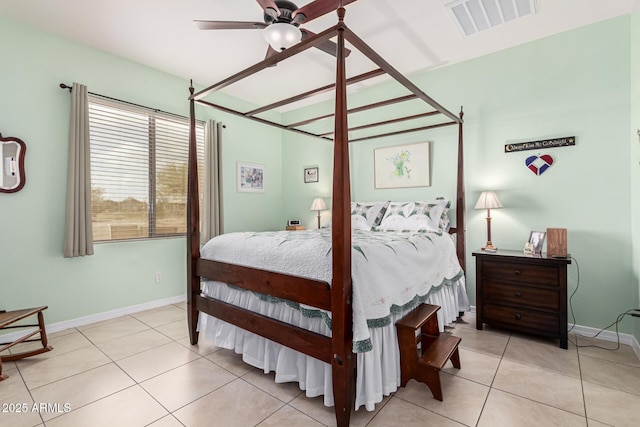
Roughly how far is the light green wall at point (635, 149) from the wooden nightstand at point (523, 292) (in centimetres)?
55

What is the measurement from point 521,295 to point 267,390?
223 cm

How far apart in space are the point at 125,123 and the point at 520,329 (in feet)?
14.6

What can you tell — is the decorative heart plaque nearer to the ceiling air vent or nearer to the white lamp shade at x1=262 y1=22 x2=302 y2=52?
the ceiling air vent

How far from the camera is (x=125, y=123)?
3.32 metres

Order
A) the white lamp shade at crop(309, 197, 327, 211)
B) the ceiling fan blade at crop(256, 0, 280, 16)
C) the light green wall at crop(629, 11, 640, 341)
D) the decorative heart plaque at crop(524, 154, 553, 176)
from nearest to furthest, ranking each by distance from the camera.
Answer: the ceiling fan blade at crop(256, 0, 280, 16) < the light green wall at crop(629, 11, 640, 341) < the decorative heart plaque at crop(524, 154, 553, 176) < the white lamp shade at crop(309, 197, 327, 211)

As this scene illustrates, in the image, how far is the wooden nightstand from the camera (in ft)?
7.90

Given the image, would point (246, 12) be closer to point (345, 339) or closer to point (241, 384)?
point (345, 339)

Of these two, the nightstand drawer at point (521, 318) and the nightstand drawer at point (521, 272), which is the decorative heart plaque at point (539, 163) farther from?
the nightstand drawer at point (521, 318)

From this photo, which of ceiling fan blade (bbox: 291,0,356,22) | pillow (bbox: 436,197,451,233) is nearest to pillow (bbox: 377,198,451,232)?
pillow (bbox: 436,197,451,233)

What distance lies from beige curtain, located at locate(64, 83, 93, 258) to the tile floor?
0.91m

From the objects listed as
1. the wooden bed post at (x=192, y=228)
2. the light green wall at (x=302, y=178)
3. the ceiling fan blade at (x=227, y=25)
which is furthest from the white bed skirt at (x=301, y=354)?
the light green wall at (x=302, y=178)

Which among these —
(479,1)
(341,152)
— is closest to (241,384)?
(341,152)

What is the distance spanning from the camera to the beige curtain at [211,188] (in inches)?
152

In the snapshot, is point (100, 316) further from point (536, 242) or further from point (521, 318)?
point (536, 242)
